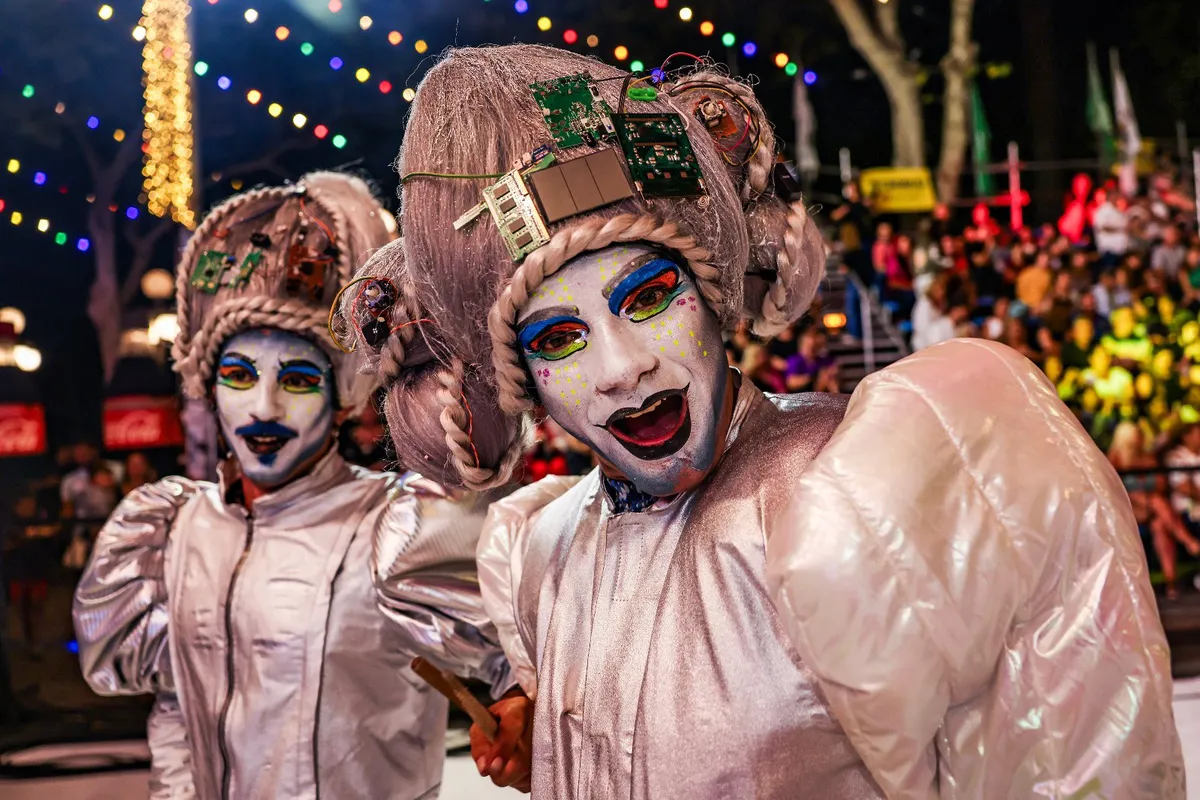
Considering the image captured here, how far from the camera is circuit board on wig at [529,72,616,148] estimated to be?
146 cm

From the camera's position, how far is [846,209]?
6867mm

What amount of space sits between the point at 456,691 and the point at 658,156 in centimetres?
76

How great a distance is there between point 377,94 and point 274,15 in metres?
0.68

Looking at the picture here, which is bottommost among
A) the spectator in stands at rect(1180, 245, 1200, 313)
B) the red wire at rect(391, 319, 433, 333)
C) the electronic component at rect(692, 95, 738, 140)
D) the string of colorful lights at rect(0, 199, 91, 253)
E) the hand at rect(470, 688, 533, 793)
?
the hand at rect(470, 688, 533, 793)

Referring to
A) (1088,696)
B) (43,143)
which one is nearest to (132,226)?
(43,143)

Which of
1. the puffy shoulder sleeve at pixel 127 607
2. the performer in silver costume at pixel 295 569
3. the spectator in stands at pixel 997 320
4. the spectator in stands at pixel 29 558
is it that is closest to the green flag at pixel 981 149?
the spectator in stands at pixel 997 320

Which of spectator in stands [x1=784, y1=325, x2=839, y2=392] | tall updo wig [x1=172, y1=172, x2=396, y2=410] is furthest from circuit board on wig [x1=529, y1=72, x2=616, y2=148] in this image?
spectator in stands [x1=784, y1=325, x2=839, y2=392]

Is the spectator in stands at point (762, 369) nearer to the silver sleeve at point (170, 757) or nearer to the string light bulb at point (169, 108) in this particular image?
the string light bulb at point (169, 108)

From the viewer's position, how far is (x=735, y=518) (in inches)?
56.2

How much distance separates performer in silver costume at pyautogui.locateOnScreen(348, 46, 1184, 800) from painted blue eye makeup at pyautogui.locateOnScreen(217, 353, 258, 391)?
0.68 metres

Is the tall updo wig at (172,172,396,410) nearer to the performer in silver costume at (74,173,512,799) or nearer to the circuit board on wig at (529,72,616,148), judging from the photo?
the performer in silver costume at (74,173,512,799)

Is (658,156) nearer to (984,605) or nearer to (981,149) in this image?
(984,605)

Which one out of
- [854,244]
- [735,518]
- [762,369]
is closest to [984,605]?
[735,518]

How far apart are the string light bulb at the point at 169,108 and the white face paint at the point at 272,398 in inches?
120
